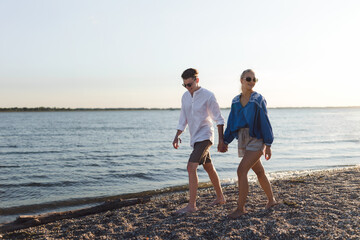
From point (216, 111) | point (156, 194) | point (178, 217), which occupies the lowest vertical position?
point (156, 194)

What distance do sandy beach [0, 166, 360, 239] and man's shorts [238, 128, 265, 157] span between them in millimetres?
969

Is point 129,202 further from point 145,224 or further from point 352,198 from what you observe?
point 352,198

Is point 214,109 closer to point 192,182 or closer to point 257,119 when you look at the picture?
point 257,119

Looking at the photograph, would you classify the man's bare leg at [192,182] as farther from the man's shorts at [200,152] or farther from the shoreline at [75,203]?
the shoreline at [75,203]

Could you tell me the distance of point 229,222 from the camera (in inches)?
176

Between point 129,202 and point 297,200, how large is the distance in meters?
3.16

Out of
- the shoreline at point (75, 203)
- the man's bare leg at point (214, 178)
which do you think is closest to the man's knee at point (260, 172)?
the man's bare leg at point (214, 178)

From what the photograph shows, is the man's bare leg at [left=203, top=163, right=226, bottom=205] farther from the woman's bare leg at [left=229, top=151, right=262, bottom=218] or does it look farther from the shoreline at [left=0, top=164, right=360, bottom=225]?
the shoreline at [left=0, top=164, right=360, bottom=225]

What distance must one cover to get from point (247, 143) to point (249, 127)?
241 millimetres

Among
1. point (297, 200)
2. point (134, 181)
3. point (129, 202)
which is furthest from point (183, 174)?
point (297, 200)

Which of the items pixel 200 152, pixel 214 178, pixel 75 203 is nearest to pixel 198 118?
pixel 200 152

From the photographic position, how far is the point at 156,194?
28.2 ft

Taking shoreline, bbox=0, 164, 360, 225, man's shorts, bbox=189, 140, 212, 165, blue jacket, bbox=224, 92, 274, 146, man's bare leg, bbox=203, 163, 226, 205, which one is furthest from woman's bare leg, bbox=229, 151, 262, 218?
shoreline, bbox=0, 164, 360, 225

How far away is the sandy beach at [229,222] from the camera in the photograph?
4070 mm
